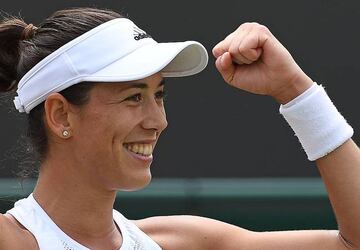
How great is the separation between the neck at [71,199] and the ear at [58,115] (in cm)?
9

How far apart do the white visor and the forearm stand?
1.55 ft

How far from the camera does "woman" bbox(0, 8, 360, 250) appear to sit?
288 cm

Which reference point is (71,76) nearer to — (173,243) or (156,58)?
(156,58)

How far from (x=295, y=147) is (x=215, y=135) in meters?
0.33

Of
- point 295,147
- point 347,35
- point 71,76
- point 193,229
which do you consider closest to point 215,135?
point 295,147

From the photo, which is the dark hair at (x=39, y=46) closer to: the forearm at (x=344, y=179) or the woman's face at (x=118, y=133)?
the woman's face at (x=118, y=133)

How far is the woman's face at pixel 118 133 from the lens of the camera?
2.90 m

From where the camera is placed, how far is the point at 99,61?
9.52ft

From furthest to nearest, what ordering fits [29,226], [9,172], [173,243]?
[9,172] < [173,243] < [29,226]

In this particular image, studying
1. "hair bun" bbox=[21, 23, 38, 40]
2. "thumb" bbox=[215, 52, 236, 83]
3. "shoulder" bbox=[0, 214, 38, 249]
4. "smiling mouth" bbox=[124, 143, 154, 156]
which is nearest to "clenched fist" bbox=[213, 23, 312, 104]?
"thumb" bbox=[215, 52, 236, 83]

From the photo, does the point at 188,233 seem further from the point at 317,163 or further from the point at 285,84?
the point at 285,84

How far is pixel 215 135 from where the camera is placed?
474 cm

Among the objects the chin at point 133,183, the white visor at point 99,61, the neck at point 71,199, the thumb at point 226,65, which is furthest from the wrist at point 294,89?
the neck at point 71,199

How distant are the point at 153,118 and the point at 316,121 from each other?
1.36 feet
